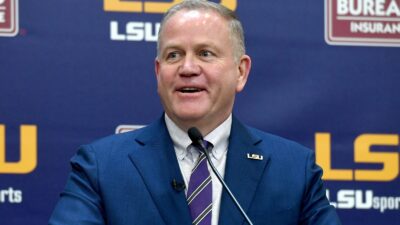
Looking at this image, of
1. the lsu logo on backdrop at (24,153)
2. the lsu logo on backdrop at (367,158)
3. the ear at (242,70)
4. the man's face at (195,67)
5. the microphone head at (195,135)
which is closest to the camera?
the microphone head at (195,135)

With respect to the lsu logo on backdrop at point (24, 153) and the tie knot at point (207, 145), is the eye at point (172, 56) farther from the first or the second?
the lsu logo on backdrop at point (24, 153)

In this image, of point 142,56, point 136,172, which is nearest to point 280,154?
point 136,172

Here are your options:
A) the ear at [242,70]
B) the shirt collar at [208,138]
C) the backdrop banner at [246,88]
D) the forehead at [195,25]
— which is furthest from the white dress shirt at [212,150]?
the backdrop banner at [246,88]

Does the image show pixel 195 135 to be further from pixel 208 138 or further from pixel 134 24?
pixel 134 24

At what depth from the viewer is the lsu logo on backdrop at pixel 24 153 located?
3.11 metres

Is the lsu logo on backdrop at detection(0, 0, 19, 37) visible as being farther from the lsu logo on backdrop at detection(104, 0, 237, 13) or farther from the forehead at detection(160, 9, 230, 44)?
the forehead at detection(160, 9, 230, 44)

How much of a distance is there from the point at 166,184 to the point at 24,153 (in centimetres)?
113

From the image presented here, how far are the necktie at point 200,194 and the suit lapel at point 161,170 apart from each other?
3cm

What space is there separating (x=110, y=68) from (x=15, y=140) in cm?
44

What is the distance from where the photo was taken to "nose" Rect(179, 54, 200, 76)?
2137mm

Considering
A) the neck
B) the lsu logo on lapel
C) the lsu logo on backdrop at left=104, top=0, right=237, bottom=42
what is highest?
the lsu logo on backdrop at left=104, top=0, right=237, bottom=42

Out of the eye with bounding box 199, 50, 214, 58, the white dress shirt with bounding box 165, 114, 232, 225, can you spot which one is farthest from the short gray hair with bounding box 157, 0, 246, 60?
the white dress shirt with bounding box 165, 114, 232, 225

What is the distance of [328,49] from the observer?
330 centimetres

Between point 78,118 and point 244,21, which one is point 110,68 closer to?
point 78,118
